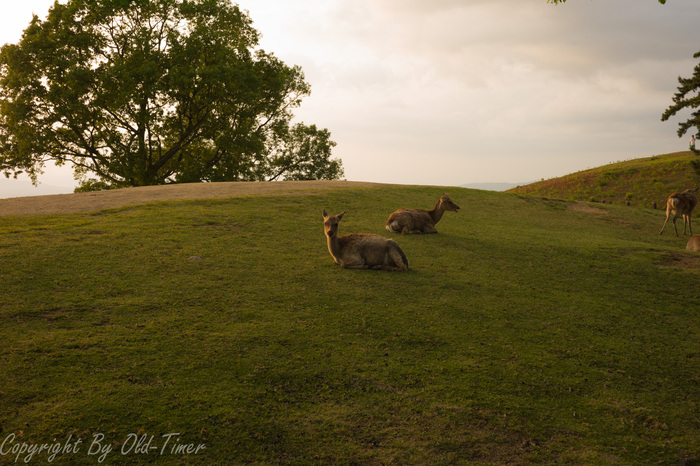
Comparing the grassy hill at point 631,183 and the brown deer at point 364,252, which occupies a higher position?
the grassy hill at point 631,183

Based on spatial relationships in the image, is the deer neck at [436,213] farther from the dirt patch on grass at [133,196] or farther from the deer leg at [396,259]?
the dirt patch on grass at [133,196]

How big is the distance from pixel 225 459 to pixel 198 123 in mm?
32366

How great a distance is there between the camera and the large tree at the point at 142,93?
29.2 metres

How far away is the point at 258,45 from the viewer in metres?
38.1

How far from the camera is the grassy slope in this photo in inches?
201

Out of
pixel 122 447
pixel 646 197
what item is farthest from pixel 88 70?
pixel 646 197

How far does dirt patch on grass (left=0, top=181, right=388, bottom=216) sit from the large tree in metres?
10.5

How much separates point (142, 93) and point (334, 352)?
29.0 metres

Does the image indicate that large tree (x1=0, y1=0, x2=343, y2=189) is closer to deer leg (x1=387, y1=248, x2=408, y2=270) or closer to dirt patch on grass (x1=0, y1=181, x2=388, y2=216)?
dirt patch on grass (x1=0, y1=181, x2=388, y2=216)

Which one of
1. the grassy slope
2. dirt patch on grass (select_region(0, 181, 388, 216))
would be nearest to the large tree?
dirt patch on grass (select_region(0, 181, 388, 216))

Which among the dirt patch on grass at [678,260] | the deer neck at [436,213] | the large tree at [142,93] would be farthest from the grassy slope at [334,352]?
the large tree at [142,93]

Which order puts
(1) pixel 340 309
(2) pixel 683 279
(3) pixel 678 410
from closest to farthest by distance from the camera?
1. (3) pixel 678 410
2. (1) pixel 340 309
3. (2) pixel 683 279

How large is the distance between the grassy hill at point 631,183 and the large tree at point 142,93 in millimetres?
20993

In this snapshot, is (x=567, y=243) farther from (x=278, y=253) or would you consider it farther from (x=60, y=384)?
(x=60, y=384)
